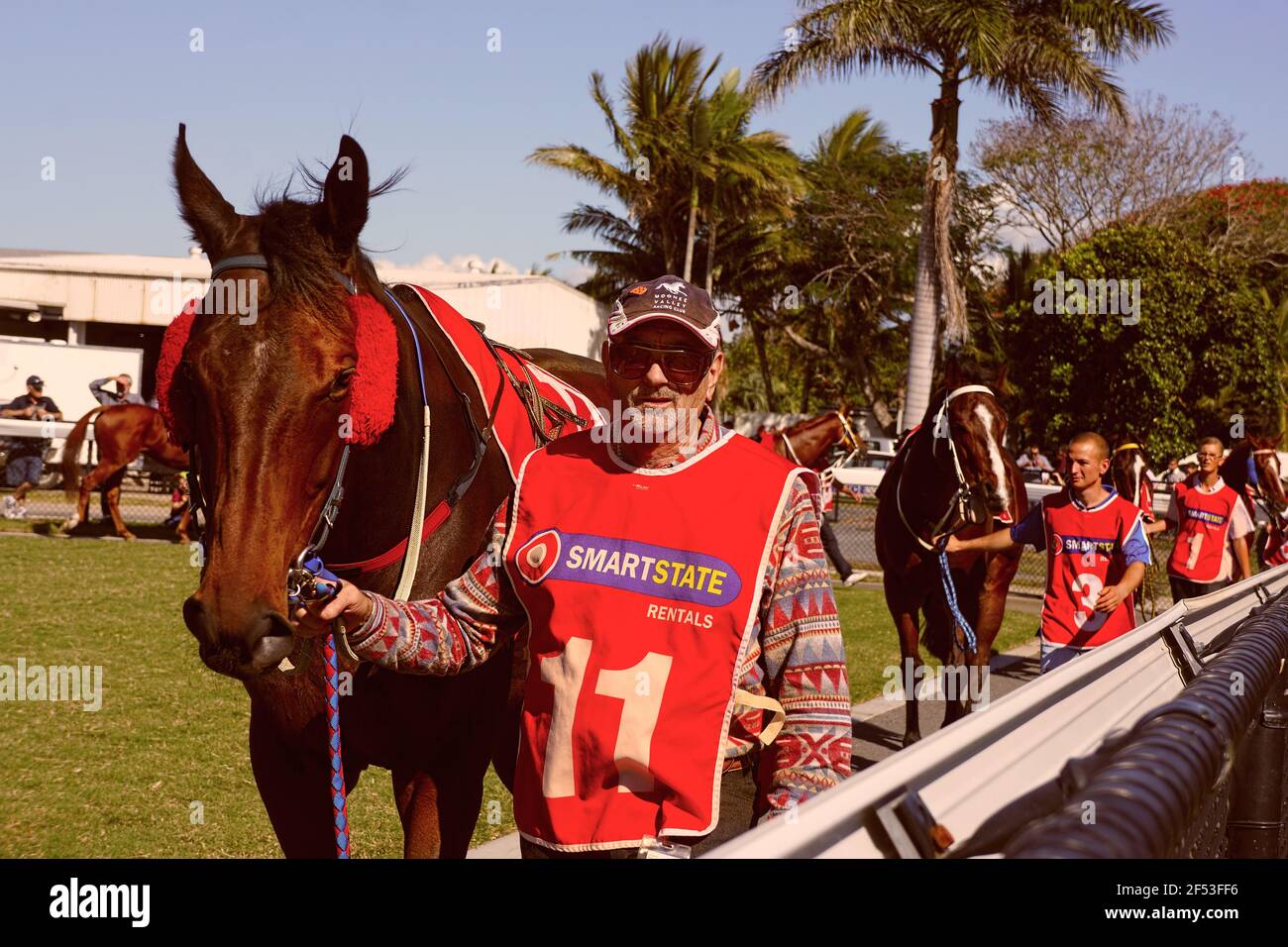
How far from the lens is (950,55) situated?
20188 mm

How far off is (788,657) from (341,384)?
118 centimetres

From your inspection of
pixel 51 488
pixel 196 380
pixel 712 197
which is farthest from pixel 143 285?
pixel 196 380

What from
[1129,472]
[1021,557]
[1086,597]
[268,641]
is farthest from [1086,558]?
[1021,557]

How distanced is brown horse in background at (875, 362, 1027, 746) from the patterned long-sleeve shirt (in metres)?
4.77

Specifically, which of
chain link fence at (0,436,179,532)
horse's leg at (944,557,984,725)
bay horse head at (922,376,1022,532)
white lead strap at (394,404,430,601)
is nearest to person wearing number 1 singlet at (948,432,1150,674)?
bay horse head at (922,376,1022,532)

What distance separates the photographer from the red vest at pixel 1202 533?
10.1 m

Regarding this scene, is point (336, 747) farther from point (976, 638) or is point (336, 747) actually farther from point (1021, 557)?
point (1021, 557)

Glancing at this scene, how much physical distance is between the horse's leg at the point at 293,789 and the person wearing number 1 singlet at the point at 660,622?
807 millimetres

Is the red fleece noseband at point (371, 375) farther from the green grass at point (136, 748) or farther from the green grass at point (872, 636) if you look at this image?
the green grass at point (872, 636)

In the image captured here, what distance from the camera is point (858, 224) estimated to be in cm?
3834

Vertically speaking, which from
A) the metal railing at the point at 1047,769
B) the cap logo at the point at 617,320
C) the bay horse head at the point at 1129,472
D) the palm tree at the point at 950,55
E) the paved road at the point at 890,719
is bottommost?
the paved road at the point at 890,719

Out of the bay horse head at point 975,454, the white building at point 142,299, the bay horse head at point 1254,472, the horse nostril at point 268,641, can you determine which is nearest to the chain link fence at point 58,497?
the white building at point 142,299
